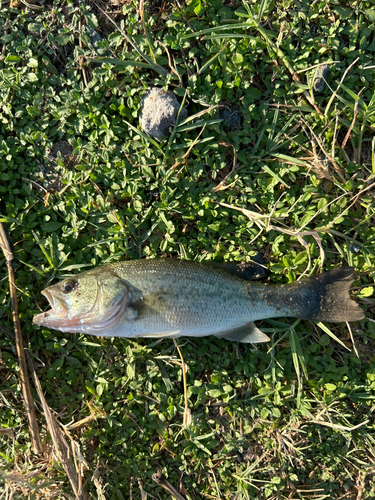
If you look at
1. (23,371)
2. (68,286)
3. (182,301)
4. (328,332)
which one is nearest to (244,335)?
(182,301)

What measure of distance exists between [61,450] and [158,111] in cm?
359

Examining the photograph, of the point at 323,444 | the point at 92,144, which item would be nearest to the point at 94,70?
the point at 92,144

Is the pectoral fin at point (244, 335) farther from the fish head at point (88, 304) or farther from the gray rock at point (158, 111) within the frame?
the gray rock at point (158, 111)

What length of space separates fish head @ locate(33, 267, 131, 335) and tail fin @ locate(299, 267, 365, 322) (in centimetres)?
180

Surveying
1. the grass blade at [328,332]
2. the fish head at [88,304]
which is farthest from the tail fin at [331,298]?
the fish head at [88,304]

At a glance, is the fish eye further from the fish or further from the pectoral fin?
the pectoral fin

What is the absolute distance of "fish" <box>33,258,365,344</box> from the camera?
10.3 ft

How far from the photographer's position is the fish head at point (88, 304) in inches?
123

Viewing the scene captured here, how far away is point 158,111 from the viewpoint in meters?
3.51

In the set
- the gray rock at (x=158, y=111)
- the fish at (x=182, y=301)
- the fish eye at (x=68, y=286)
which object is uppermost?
the gray rock at (x=158, y=111)

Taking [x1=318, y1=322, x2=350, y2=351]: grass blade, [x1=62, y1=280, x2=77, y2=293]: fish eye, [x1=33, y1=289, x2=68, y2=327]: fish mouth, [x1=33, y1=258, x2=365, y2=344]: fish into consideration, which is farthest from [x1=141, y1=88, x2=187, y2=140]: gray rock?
[x1=318, y1=322, x2=350, y2=351]: grass blade

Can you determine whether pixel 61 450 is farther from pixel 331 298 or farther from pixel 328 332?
pixel 331 298

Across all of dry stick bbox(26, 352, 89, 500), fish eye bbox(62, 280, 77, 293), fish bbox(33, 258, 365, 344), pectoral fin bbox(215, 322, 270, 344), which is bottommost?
dry stick bbox(26, 352, 89, 500)

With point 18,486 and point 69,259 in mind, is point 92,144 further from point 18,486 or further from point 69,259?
point 18,486
